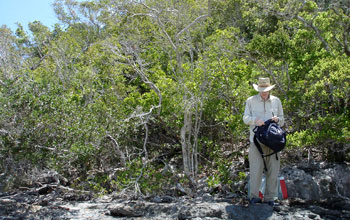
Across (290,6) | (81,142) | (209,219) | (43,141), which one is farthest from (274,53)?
(43,141)

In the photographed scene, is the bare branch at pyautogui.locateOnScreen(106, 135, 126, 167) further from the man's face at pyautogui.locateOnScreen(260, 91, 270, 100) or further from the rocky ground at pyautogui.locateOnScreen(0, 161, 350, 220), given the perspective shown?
the man's face at pyautogui.locateOnScreen(260, 91, 270, 100)

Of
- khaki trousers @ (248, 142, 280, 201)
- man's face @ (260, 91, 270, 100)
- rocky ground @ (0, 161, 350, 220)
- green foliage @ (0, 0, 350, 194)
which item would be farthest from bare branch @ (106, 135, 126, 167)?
man's face @ (260, 91, 270, 100)

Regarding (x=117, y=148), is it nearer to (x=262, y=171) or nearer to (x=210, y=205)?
(x=210, y=205)

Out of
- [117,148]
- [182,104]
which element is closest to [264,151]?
[182,104]

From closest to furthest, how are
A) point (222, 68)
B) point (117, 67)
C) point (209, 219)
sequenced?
1. point (209, 219)
2. point (222, 68)
3. point (117, 67)

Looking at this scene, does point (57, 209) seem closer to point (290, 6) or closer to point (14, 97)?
point (14, 97)

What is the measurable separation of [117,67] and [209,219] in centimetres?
509

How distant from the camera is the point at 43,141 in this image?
20.0ft

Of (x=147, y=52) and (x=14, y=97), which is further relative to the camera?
(x=147, y=52)

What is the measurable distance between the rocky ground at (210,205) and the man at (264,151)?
20 centimetres

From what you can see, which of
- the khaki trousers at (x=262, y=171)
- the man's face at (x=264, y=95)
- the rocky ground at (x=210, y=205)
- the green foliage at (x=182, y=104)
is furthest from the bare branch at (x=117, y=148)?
the man's face at (x=264, y=95)

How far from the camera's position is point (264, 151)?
15.4 feet

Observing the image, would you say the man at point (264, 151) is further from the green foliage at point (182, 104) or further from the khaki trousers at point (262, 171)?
the green foliage at point (182, 104)

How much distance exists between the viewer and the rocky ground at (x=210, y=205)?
4641 millimetres
